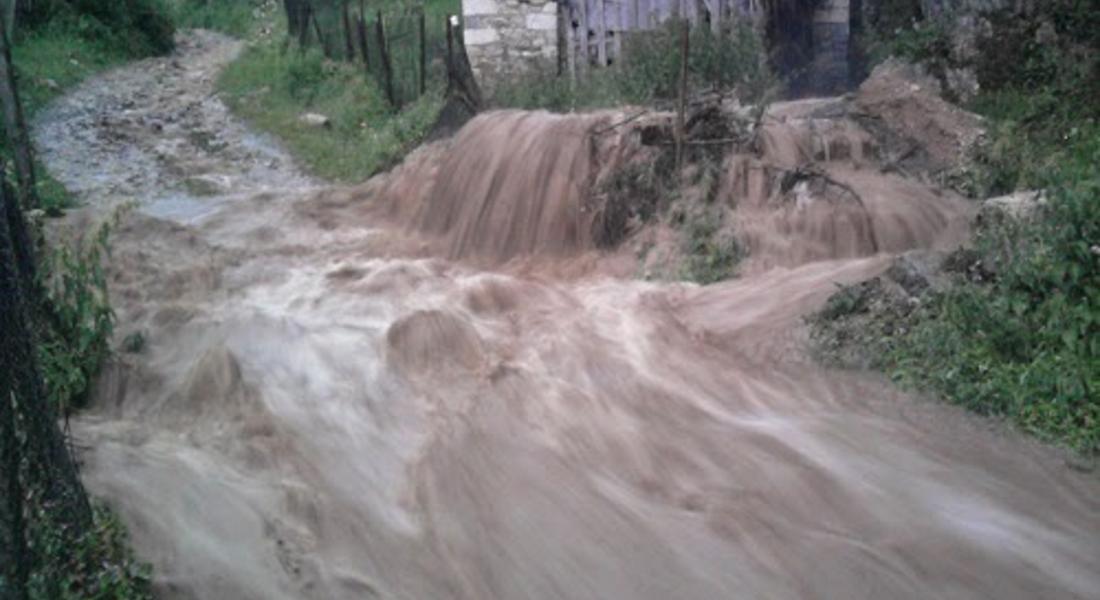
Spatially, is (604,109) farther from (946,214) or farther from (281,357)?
(281,357)

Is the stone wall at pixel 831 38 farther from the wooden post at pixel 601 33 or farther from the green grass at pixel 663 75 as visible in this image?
the wooden post at pixel 601 33

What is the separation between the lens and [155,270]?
812 centimetres

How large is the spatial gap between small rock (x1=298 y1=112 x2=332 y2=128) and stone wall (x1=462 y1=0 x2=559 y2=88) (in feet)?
6.89

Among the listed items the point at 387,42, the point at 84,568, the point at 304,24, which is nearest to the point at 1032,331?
the point at 84,568

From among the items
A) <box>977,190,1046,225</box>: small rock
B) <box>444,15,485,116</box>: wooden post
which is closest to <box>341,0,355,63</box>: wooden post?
<box>444,15,485,116</box>: wooden post

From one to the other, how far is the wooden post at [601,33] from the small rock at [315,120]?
345 cm

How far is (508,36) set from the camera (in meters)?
12.5

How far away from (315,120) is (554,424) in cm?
898

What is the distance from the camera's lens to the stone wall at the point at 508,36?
40.5 ft

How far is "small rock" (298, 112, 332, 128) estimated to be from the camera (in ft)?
45.2

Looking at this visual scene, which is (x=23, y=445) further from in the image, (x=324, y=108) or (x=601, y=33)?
(x=324, y=108)

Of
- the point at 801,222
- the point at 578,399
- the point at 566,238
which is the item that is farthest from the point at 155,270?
the point at 801,222

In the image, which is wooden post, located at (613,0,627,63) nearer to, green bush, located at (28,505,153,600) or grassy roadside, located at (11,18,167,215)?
grassy roadside, located at (11,18,167,215)

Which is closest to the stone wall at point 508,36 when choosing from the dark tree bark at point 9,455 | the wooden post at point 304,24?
the wooden post at point 304,24
